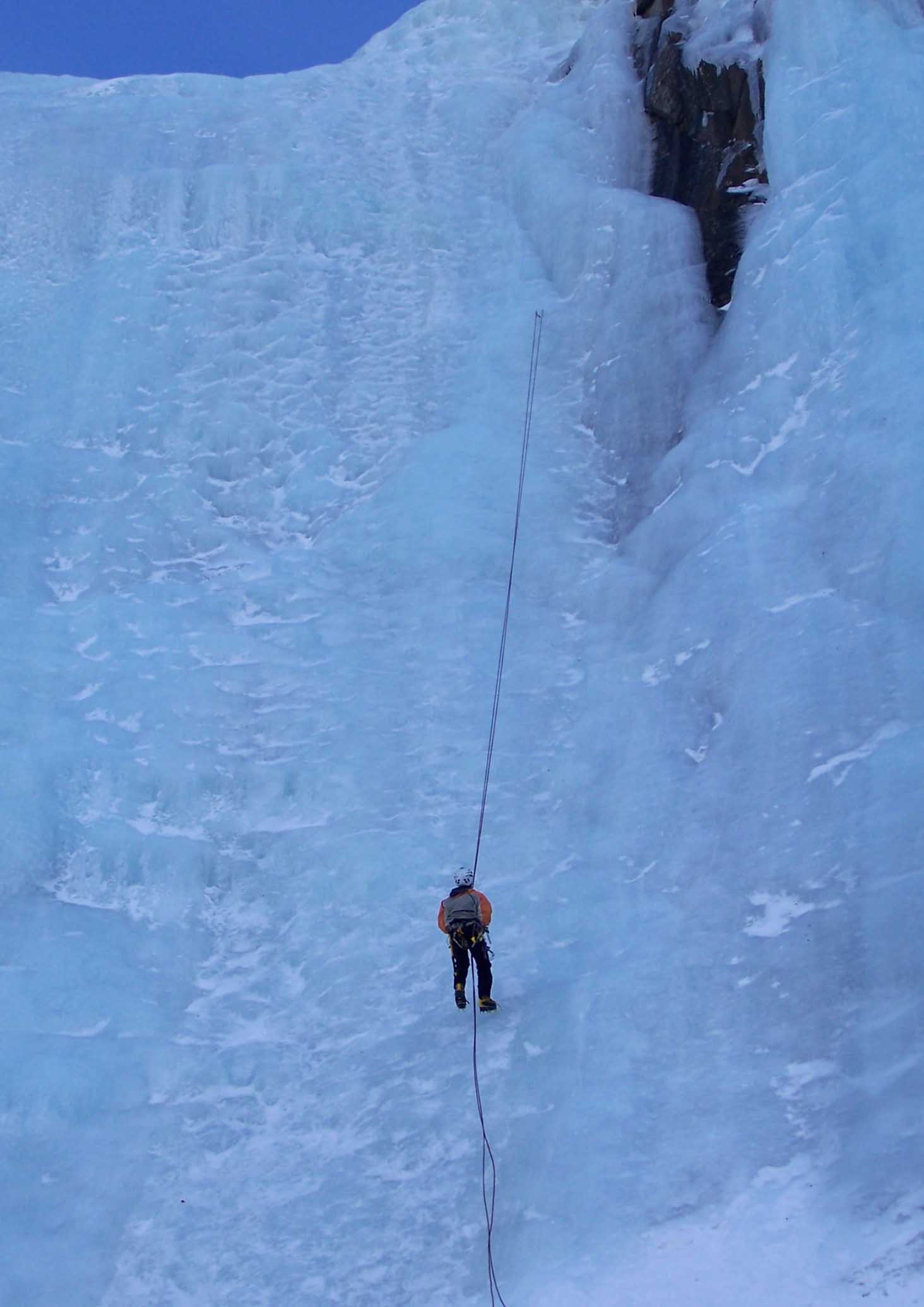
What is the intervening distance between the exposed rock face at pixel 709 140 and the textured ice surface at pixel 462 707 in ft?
1.09

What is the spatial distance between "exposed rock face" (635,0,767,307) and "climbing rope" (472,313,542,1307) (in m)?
1.95

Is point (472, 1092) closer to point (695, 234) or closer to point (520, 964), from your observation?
Answer: point (520, 964)

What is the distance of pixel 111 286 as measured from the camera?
1459cm

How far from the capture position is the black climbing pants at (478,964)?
7512 millimetres

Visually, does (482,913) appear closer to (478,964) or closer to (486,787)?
(478,964)

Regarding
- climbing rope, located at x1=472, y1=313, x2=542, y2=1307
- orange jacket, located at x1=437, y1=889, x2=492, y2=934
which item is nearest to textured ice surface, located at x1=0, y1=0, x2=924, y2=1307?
climbing rope, located at x1=472, y1=313, x2=542, y2=1307

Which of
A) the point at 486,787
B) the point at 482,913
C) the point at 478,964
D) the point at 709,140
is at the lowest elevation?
the point at 478,964

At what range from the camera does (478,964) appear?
297 inches

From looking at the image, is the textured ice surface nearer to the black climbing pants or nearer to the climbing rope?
the climbing rope

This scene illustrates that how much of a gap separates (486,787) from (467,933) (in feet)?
6.96

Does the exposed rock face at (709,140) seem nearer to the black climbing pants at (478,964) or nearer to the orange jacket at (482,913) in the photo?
the orange jacket at (482,913)

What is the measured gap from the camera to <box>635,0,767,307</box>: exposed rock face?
491 inches

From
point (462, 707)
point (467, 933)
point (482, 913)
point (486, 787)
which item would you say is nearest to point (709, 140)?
point (462, 707)

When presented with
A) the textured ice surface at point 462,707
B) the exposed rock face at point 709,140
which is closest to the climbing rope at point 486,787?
the textured ice surface at point 462,707
